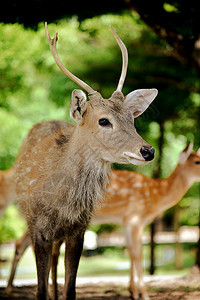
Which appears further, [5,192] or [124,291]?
[5,192]

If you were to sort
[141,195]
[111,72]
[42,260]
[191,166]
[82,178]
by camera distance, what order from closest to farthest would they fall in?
[82,178]
[42,260]
[141,195]
[191,166]
[111,72]

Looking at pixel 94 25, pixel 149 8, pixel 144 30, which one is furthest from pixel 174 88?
pixel 149 8

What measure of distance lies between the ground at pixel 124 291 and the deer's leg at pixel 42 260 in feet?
5.06

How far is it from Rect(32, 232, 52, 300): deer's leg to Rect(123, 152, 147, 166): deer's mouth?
0.91 metres

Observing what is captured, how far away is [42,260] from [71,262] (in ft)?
0.88

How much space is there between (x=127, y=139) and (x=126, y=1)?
2.45 metres

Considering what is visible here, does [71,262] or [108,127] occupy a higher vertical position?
[108,127]

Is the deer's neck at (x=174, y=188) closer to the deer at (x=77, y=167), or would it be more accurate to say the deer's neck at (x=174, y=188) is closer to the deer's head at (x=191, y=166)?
the deer's head at (x=191, y=166)

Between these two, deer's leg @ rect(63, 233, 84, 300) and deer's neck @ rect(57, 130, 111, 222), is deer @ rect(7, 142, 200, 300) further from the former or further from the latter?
deer's neck @ rect(57, 130, 111, 222)

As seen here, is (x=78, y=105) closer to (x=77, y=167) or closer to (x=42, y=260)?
(x=77, y=167)

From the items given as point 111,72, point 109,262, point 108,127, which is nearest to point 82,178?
point 108,127

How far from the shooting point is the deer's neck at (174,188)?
5902 mm

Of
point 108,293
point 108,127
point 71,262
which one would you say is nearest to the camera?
point 108,127

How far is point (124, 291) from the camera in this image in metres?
5.50
